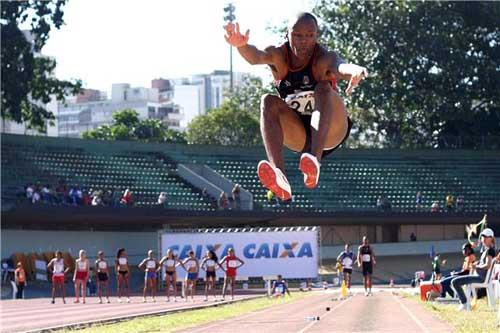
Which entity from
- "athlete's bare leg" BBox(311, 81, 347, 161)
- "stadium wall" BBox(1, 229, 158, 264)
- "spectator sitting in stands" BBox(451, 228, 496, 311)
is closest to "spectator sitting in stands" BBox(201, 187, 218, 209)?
"stadium wall" BBox(1, 229, 158, 264)

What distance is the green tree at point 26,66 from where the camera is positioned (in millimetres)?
51625

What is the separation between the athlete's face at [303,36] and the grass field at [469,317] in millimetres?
5217

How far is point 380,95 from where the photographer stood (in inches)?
2383

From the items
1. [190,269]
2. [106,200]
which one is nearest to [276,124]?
[190,269]

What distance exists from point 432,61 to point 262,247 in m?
25.4

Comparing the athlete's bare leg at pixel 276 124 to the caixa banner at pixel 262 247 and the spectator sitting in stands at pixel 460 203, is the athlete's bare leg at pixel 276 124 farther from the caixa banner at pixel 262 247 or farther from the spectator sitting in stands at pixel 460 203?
the spectator sitting in stands at pixel 460 203

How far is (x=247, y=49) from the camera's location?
11.2 meters

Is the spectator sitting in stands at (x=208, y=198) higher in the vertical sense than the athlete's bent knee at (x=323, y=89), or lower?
higher

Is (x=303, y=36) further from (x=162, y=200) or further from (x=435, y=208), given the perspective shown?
(x=435, y=208)

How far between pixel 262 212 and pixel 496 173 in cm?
1306

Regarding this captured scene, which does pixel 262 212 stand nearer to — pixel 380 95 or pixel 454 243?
pixel 454 243

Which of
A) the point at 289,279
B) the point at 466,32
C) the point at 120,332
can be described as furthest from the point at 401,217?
the point at 120,332

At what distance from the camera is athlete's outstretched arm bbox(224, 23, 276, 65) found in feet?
36.0

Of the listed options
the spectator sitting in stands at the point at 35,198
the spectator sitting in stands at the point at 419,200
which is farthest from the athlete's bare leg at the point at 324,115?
the spectator sitting in stands at the point at 419,200
